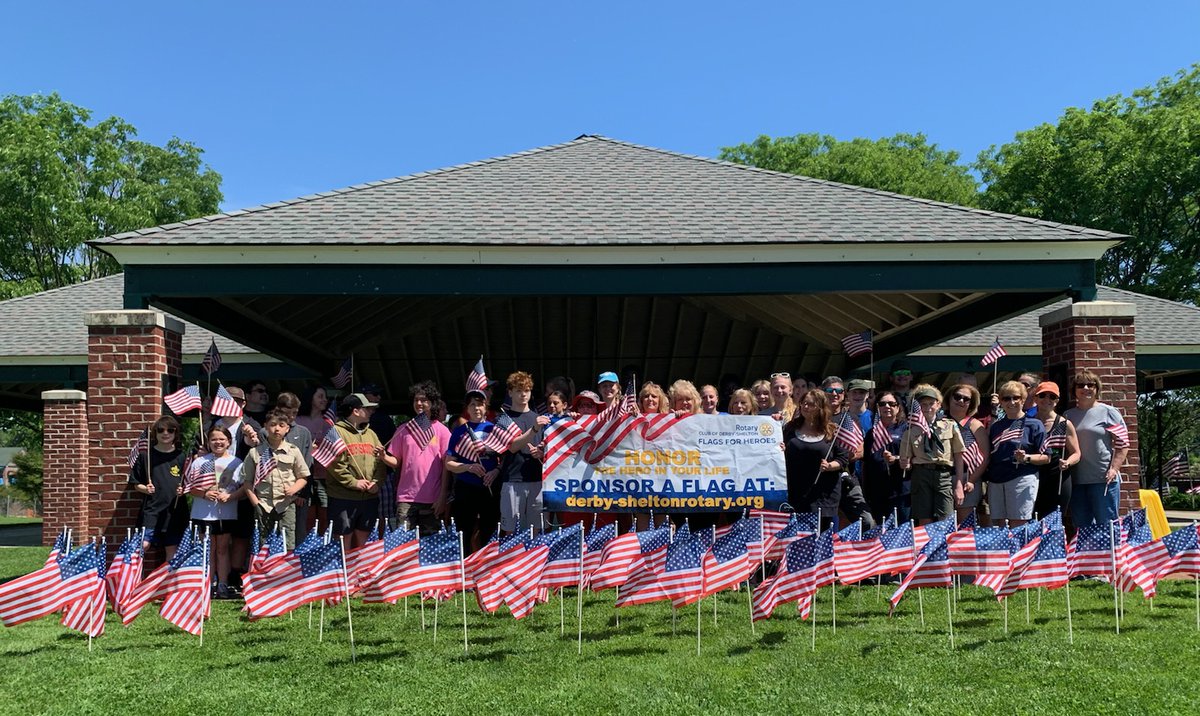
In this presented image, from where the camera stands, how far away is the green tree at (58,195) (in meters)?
31.4

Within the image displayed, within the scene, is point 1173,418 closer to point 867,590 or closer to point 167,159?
point 867,590

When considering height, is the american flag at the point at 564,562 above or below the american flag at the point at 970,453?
below

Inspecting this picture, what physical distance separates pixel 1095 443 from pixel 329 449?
7443 millimetres

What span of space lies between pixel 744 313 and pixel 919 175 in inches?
1126

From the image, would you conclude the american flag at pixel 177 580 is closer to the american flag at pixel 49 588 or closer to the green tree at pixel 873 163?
the american flag at pixel 49 588

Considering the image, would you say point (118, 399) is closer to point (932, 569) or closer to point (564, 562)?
point (564, 562)

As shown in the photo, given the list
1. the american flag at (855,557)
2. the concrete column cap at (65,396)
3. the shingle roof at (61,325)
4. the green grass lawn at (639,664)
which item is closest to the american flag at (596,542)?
the green grass lawn at (639,664)

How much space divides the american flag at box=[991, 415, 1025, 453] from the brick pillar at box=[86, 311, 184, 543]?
8.53 metres

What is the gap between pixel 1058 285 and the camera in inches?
455

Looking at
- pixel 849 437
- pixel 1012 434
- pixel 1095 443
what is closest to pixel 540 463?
pixel 849 437

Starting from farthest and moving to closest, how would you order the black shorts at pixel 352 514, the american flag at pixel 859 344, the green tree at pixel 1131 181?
1. the green tree at pixel 1131 181
2. the american flag at pixel 859 344
3. the black shorts at pixel 352 514

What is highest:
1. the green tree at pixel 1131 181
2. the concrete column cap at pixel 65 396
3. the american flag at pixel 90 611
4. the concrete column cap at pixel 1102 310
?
the green tree at pixel 1131 181

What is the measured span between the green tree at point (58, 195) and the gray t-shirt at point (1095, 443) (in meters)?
29.9

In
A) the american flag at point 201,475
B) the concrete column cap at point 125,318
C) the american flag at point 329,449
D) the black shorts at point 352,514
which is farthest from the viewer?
the concrete column cap at point 125,318
